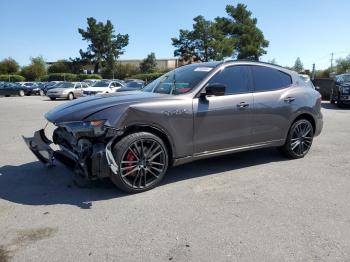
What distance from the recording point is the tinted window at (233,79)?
17.8 ft

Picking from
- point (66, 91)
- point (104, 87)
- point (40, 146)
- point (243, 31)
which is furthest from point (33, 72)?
point (40, 146)

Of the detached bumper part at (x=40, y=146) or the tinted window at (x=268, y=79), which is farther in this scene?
the tinted window at (x=268, y=79)

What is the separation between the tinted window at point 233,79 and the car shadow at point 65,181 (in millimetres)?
1257

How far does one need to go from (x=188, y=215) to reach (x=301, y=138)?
3.30 metres

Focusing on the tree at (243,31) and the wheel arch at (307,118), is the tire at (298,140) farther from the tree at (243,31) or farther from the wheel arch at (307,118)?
the tree at (243,31)

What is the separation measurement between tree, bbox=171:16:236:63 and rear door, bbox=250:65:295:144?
53.8 metres

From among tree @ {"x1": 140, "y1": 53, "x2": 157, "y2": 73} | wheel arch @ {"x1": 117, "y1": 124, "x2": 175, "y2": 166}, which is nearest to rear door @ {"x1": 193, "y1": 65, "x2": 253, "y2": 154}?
wheel arch @ {"x1": 117, "y1": 124, "x2": 175, "y2": 166}

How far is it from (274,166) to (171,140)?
2058 millimetres

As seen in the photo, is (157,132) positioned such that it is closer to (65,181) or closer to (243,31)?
(65,181)

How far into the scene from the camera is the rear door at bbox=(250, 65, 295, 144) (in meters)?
5.78

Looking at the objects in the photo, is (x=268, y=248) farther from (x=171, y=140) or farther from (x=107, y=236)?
(x=171, y=140)

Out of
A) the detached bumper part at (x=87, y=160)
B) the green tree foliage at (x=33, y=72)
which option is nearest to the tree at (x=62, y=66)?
the green tree foliage at (x=33, y=72)

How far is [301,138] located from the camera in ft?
21.4

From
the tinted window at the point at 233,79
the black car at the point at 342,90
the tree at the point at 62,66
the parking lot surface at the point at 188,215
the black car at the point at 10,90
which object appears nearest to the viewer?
the parking lot surface at the point at 188,215
